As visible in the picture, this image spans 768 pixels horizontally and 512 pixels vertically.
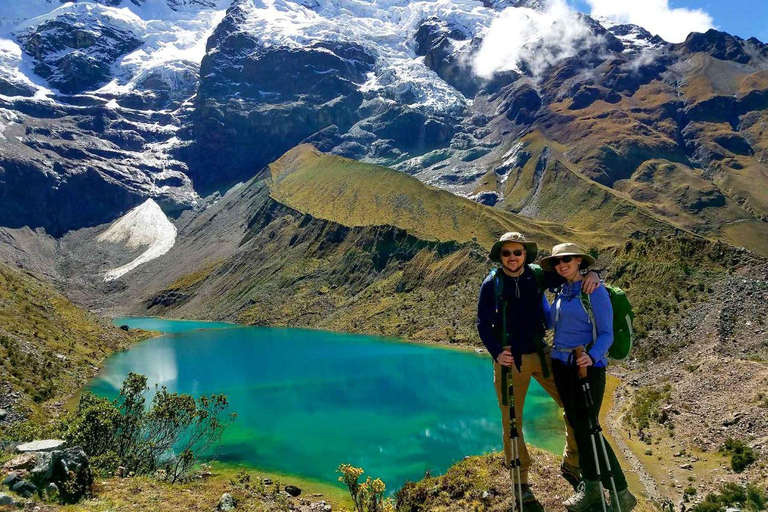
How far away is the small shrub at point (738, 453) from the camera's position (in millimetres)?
22219

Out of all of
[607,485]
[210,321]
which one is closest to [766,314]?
[607,485]

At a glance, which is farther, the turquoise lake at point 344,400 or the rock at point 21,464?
the turquoise lake at point 344,400

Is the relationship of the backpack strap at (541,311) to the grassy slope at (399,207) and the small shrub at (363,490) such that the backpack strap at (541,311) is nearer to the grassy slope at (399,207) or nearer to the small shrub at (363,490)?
the small shrub at (363,490)

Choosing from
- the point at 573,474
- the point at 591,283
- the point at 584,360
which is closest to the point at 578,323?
the point at 584,360

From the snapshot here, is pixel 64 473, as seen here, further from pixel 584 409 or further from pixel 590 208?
pixel 590 208

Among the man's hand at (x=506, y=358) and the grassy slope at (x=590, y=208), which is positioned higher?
the grassy slope at (x=590, y=208)

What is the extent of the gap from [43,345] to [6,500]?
44.8 metres

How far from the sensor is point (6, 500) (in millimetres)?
11094

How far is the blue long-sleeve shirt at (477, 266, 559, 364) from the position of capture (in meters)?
9.38

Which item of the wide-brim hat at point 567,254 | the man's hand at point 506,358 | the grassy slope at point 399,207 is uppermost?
the grassy slope at point 399,207

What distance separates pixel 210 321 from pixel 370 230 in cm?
4576

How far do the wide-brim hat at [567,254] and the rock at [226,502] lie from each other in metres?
11.7

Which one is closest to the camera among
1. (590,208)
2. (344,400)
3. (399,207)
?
(344,400)

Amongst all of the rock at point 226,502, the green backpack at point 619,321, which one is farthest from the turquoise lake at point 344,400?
the green backpack at point 619,321
